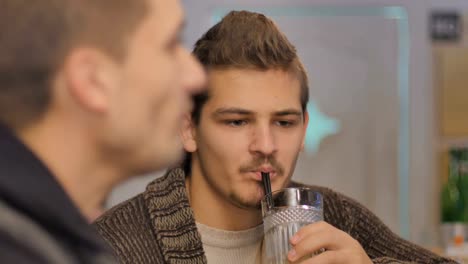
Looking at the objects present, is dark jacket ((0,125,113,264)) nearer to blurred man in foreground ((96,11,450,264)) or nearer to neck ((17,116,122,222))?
neck ((17,116,122,222))

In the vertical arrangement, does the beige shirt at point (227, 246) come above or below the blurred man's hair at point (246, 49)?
below

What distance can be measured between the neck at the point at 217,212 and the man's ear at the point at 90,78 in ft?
3.45

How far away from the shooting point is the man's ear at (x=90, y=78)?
68cm

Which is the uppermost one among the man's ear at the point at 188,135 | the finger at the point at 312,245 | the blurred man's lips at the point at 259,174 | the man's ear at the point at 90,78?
the man's ear at the point at 90,78

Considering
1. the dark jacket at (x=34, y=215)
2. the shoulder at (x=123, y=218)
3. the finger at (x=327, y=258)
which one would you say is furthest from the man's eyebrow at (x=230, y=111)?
the dark jacket at (x=34, y=215)

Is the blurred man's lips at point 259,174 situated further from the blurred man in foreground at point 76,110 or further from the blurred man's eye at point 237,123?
the blurred man in foreground at point 76,110

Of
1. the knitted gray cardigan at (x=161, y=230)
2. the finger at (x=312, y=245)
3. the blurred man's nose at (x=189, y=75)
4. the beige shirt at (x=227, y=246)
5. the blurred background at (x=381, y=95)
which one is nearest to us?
the blurred man's nose at (x=189, y=75)

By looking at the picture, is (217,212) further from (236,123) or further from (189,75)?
(189,75)

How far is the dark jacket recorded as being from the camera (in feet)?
2.04

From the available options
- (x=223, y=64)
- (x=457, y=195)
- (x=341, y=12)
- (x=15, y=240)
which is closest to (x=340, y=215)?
(x=223, y=64)

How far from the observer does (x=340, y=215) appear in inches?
73.6

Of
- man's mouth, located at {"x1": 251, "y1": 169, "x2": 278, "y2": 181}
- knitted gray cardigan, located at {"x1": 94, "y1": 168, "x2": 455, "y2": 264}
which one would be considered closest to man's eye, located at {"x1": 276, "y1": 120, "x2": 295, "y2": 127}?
man's mouth, located at {"x1": 251, "y1": 169, "x2": 278, "y2": 181}

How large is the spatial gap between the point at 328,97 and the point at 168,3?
3026 mm

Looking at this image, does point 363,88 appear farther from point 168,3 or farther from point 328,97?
point 168,3
